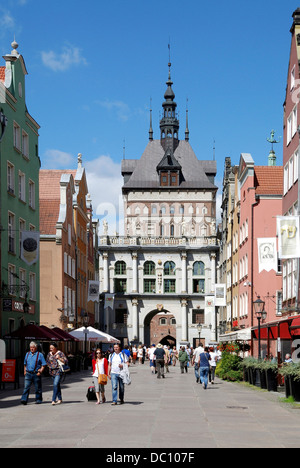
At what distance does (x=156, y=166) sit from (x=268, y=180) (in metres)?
73.6

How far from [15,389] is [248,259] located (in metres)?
28.0

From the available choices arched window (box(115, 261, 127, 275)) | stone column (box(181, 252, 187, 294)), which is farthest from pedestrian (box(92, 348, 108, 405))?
arched window (box(115, 261, 127, 275))

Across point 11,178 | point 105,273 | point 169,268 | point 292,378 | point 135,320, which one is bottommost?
point 292,378

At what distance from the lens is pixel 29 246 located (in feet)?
130

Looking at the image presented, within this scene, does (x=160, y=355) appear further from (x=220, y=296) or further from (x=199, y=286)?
(x=199, y=286)

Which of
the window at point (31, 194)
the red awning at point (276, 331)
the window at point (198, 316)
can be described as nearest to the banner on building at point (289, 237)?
the red awning at point (276, 331)

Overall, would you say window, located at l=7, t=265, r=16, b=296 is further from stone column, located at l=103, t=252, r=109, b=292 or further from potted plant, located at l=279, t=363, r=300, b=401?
stone column, located at l=103, t=252, r=109, b=292

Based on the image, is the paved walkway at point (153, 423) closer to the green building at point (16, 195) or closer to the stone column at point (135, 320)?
the green building at point (16, 195)

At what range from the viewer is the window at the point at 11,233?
4116 centimetres

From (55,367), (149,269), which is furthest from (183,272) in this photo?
(55,367)

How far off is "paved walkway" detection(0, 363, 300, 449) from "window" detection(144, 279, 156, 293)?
75.9 m

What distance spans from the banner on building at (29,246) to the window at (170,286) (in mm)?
64875
